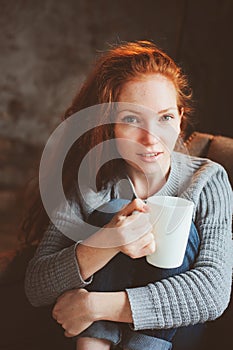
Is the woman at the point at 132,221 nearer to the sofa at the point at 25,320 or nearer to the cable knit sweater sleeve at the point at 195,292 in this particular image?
the cable knit sweater sleeve at the point at 195,292

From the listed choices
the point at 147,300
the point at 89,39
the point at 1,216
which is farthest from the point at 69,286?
the point at 89,39

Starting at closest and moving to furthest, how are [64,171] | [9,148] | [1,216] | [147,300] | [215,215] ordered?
1. [147,300]
2. [215,215]
3. [64,171]
4. [1,216]
5. [9,148]

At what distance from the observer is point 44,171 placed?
1295mm

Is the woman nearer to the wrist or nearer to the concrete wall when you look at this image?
the wrist

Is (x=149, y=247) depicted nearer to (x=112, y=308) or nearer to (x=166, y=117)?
(x=112, y=308)

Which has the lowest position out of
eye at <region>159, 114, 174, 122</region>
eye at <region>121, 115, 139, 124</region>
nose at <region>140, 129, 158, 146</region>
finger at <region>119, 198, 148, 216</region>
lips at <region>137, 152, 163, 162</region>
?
finger at <region>119, 198, 148, 216</region>

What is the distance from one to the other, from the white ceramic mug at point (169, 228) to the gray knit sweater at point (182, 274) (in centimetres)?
6

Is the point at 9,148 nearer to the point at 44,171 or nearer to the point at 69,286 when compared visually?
the point at 44,171

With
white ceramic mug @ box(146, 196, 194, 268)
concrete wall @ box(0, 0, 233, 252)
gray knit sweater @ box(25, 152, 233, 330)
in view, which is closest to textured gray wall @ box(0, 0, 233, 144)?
concrete wall @ box(0, 0, 233, 252)

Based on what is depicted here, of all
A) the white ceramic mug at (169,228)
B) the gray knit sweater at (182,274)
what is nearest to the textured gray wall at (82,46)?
the gray knit sweater at (182,274)

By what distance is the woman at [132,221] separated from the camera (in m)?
0.99

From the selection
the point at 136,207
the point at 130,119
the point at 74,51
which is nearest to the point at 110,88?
the point at 130,119

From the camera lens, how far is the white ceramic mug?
0.91 m

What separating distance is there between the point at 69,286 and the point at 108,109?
1.22 feet
